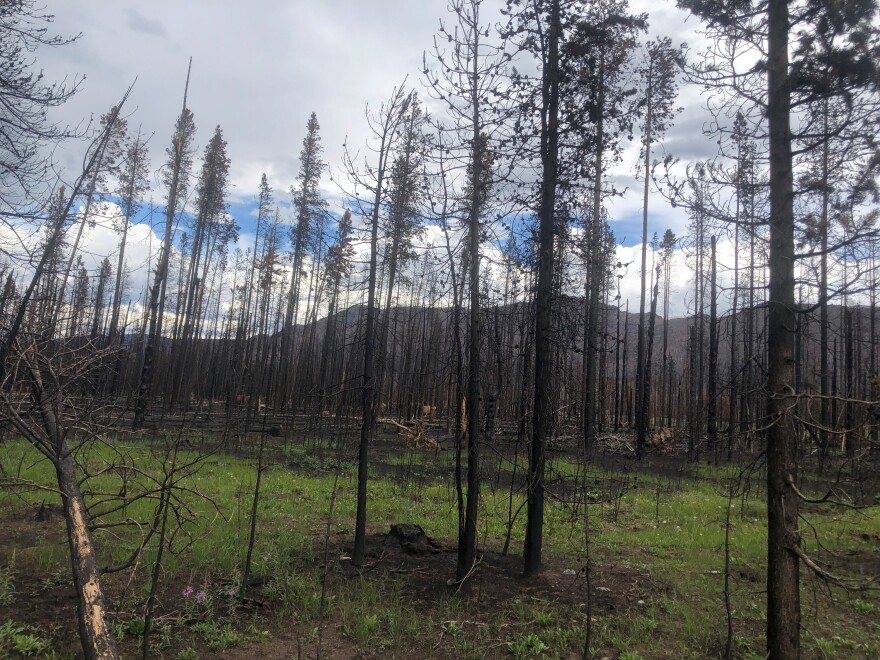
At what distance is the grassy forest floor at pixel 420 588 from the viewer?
5.66 m

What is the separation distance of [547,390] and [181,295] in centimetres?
3853

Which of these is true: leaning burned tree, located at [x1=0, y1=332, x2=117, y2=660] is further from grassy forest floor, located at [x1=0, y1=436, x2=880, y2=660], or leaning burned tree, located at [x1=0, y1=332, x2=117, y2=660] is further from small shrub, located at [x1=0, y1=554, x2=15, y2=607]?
small shrub, located at [x1=0, y1=554, x2=15, y2=607]

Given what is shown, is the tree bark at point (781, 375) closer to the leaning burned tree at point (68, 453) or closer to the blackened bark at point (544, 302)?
the blackened bark at point (544, 302)

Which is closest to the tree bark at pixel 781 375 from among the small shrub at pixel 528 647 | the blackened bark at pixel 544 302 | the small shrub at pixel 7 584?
the small shrub at pixel 528 647

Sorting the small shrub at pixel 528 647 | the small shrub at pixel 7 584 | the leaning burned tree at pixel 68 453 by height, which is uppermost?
the leaning burned tree at pixel 68 453

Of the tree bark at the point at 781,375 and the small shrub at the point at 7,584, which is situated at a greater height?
the tree bark at the point at 781,375

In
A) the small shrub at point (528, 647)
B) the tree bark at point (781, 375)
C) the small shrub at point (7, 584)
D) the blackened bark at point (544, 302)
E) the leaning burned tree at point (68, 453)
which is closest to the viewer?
the leaning burned tree at point (68, 453)

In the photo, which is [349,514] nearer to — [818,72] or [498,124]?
[498,124]

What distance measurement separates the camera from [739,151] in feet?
19.1

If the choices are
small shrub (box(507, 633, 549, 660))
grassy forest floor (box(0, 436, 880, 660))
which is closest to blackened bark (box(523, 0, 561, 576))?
grassy forest floor (box(0, 436, 880, 660))

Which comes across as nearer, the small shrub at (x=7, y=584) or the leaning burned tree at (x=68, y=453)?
the leaning burned tree at (x=68, y=453)

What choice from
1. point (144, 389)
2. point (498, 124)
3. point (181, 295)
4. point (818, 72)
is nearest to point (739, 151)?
point (818, 72)

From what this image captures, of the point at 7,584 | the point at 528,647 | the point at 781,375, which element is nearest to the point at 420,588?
the point at 528,647

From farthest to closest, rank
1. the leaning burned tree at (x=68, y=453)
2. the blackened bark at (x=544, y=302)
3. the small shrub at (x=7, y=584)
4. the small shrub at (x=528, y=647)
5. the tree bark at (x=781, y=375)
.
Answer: the blackened bark at (x=544, y=302) → the small shrub at (x=7, y=584) → the small shrub at (x=528, y=647) → the tree bark at (x=781, y=375) → the leaning burned tree at (x=68, y=453)
